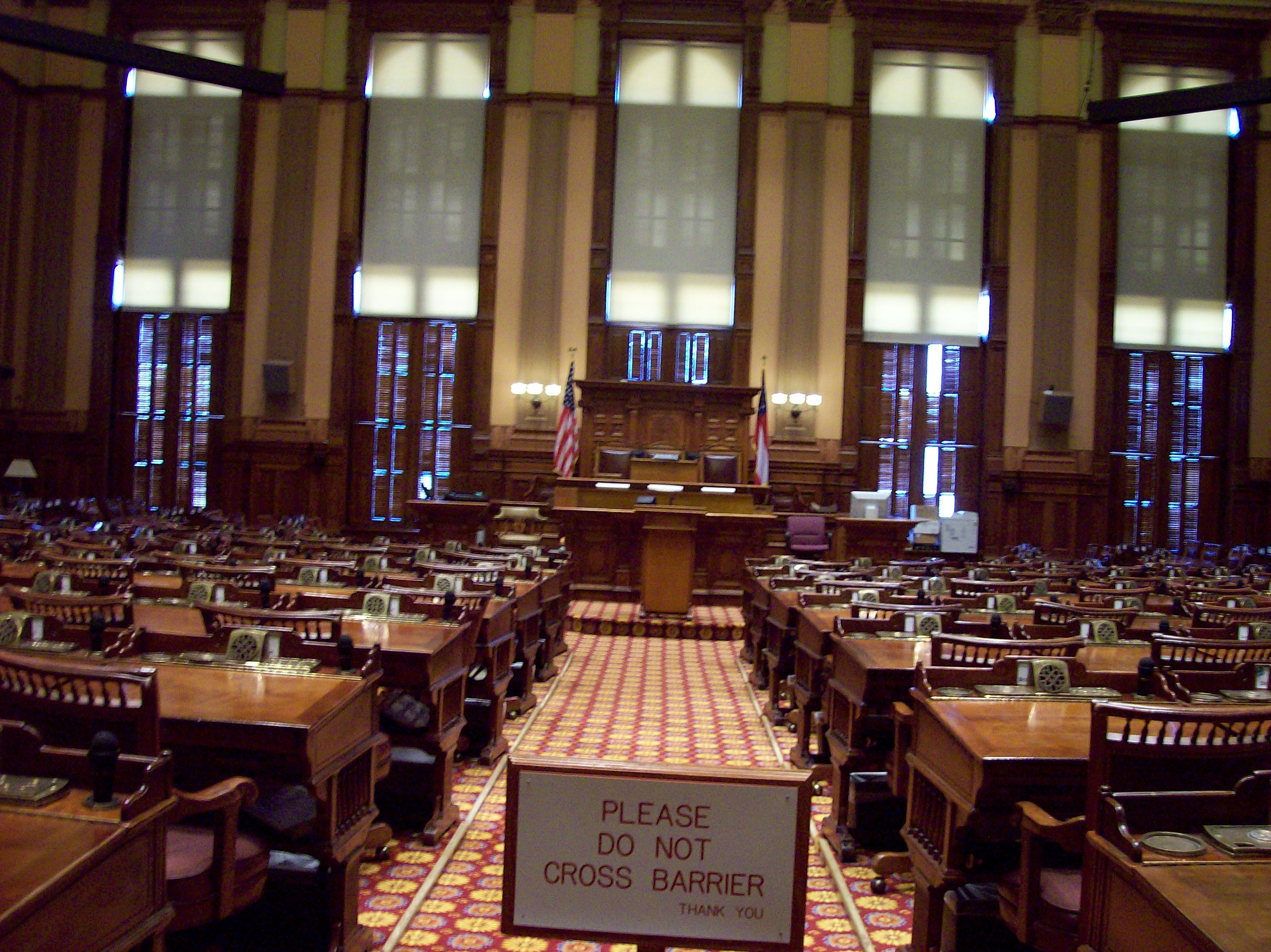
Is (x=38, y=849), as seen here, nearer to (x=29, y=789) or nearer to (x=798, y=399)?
(x=29, y=789)

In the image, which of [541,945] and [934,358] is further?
[934,358]

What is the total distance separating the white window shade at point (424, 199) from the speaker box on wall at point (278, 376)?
150cm

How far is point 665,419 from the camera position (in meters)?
15.0

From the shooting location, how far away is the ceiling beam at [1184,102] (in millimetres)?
13539

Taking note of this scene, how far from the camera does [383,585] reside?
5.53 meters

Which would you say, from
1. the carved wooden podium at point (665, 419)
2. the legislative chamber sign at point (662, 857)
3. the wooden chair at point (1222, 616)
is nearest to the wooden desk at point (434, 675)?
the legislative chamber sign at point (662, 857)

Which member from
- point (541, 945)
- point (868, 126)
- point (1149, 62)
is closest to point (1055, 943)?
point (541, 945)

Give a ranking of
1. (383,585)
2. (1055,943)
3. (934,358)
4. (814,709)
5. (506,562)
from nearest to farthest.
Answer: (1055,943) < (814,709) < (383,585) < (506,562) < (934,358)

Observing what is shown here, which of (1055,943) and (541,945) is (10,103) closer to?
(541,945)

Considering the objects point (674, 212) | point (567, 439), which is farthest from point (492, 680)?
point (674, 212)

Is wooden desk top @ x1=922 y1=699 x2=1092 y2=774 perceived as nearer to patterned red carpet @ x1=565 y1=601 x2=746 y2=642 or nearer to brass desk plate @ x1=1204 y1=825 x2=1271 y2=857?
brass desk plate @ x1=1204 y1=825 x2=1271 y2=857

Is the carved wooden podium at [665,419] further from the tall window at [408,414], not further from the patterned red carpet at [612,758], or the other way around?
the patterned red carpet at [612,758]

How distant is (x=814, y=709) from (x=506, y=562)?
2.71 meters

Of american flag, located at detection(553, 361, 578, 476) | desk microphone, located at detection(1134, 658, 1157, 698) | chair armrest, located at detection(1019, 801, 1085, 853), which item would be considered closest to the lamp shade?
american flag, located at detection(553, 361, 578, 476)
